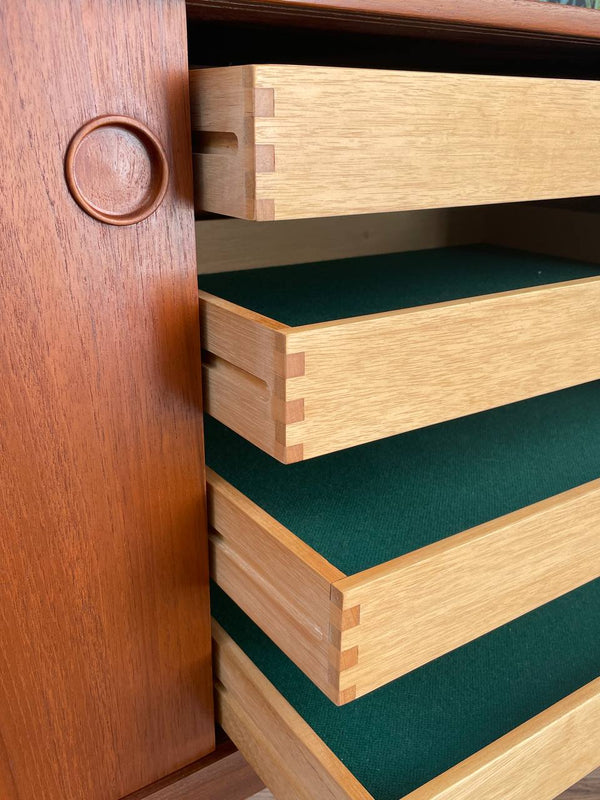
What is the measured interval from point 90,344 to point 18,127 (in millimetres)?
145

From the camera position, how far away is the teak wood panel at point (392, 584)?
0.47 meters

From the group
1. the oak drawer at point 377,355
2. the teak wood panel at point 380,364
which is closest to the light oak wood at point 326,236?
the oak drawer at point 377,355

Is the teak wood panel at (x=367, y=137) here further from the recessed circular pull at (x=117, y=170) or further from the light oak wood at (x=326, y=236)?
the light oak wood at (x=326, y=236)

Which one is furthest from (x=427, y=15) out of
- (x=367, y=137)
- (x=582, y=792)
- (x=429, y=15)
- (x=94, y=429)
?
(x=582, y=792)

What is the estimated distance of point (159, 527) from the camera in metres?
0.57

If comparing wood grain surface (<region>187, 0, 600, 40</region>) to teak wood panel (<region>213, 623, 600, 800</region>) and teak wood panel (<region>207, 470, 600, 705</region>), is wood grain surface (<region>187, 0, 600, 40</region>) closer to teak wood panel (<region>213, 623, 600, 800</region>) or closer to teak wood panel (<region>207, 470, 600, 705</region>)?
teak wood panel (<region>207, 470, 600, 705</region>)

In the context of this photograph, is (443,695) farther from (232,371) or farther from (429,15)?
(429,15)

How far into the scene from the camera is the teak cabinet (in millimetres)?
446

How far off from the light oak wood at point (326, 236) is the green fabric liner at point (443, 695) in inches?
15.6

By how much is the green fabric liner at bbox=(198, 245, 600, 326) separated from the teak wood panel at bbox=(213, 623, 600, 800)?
31cm

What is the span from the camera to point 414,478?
2.25 ft

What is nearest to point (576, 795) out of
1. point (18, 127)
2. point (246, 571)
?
point (246, 571)

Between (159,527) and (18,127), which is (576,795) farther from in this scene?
(18,127)

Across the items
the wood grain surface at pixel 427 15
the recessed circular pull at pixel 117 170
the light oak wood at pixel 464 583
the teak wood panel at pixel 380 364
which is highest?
the wood grain surface at pixel 427 15
